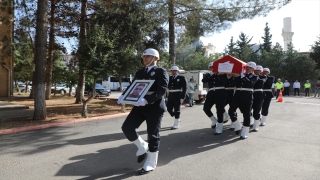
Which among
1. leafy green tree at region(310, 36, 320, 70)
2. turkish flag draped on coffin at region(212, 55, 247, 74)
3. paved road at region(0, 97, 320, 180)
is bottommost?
paved road at region(0, 97, 320, 180)

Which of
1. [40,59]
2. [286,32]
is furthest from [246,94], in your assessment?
[286,32]

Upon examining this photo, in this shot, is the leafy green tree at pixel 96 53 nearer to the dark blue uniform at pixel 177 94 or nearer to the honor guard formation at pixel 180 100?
the honor guard formation at pixel 180 100

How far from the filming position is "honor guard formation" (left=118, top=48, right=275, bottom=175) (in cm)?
439

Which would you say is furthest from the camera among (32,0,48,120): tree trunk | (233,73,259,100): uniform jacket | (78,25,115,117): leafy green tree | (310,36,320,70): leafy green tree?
(310,36,320,70): leafy green tree

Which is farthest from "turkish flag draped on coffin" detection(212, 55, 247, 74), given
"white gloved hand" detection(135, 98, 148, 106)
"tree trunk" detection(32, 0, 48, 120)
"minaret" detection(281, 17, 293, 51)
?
"minaret" detection(281, 17, 293, 51)

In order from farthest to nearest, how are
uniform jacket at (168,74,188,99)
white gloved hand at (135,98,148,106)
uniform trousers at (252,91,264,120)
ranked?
uniform jacket at (168,74,188,99) → uniform trousers at (252,91,264,120) → white gloved hand at (135,98,148,106)

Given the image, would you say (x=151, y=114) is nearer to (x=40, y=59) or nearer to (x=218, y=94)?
(x=218, y=94)

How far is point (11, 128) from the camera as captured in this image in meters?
7.78

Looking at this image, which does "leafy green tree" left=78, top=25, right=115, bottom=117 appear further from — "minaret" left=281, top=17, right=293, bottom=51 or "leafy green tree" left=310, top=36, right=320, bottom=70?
"minaret" left=281, top=17, right=293, bottom=51

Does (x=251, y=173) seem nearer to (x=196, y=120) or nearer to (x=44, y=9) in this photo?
(x=196, y=120)

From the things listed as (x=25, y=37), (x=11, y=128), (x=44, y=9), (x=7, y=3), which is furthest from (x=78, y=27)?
(x=11, y=128)

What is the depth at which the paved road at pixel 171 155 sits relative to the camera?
4336 mm

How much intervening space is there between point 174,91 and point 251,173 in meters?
4.16

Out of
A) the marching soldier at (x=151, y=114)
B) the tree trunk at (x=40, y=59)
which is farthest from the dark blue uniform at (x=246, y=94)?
the tree trunk at (x=40, y=59)
